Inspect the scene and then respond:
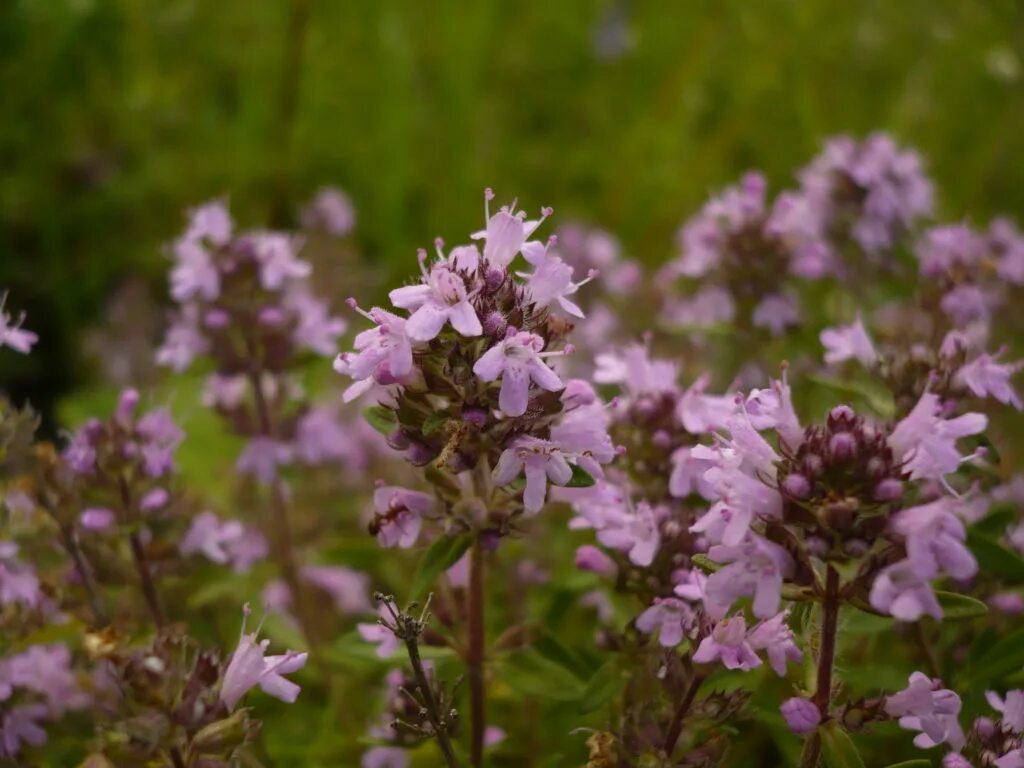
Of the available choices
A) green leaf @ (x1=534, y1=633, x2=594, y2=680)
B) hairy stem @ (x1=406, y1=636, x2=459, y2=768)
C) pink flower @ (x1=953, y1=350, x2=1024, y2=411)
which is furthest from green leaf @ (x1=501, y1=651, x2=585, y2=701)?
pink flower @ (x1=953, y1=350, x2=1024, y2=411)

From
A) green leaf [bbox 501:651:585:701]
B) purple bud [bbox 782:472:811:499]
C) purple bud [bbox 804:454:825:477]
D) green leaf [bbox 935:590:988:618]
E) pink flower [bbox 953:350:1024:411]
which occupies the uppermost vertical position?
pink flower [bbox 953:350:1024:411]

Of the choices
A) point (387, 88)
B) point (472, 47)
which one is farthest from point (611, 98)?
point (387, 88)

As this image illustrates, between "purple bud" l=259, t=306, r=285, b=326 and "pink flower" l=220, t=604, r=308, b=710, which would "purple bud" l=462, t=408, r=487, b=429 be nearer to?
"pink flower" l=220, t=604, r=308, b=710

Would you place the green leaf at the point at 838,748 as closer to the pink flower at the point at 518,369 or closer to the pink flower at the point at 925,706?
the pink flower at the point at 925,706

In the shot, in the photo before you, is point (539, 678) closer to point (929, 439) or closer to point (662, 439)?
point (662, 439)

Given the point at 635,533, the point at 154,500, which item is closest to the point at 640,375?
the point at 635,533

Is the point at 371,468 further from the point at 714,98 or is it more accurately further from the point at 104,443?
the point at 714,98
